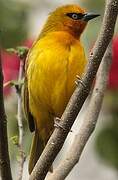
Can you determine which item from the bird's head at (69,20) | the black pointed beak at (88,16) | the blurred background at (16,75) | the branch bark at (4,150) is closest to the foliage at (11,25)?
the blurred background at (16,75)

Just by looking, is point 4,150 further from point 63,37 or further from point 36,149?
point 63,37

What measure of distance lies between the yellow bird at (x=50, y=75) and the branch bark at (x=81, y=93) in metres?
0.55

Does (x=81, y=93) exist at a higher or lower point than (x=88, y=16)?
higher

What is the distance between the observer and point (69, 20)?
3314 mm

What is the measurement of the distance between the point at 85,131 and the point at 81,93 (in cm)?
35

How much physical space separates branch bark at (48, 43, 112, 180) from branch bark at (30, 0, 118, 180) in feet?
0.53

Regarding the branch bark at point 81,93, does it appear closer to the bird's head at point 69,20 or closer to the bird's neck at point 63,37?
the bird's neck at point 63,37

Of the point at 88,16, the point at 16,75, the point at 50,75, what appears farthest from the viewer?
the point at 16,75

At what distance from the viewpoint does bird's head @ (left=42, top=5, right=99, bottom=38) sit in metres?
3.24

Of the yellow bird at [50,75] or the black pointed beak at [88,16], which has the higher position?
the black pointed beak at [88,16]

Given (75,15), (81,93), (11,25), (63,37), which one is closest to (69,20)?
(75,15)

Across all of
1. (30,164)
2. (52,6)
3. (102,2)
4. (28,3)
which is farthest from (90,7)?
(30,164)

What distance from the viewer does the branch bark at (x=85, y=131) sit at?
2497 mm

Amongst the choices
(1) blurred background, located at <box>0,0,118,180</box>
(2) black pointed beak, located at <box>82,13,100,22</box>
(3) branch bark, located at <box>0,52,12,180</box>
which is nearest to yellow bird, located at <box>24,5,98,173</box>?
(2) black pointed beak, located at <box>82,13,100,22</box>
